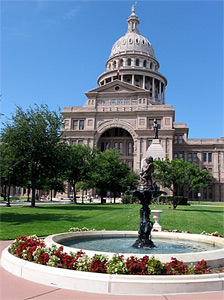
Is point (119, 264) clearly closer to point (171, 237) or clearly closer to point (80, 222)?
point (171, 237)

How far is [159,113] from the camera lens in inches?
2911

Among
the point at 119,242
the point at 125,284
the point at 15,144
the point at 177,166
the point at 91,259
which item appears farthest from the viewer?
the point at 177,166

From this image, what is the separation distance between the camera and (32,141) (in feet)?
116

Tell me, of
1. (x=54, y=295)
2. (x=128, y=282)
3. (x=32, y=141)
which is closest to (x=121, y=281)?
(x=128, y=282)

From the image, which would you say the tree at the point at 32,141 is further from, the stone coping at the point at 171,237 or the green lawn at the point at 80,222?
the stone coping at the point at 171,237

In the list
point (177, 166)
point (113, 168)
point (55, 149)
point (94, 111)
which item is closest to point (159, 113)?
point (94, 111)

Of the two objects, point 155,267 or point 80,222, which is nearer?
point 155,267

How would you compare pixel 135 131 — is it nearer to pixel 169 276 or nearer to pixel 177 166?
pixel 177 166

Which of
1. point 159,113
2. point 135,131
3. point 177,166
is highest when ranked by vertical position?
point 159,113

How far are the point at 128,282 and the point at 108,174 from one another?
4303cm

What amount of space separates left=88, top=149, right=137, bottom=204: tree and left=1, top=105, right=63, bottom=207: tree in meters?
12.9

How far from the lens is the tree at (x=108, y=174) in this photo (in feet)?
163

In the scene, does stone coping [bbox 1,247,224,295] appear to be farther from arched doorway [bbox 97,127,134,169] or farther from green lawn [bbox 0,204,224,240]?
arched doorway [bbox 97,127,134,169]

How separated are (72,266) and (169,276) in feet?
7.74
